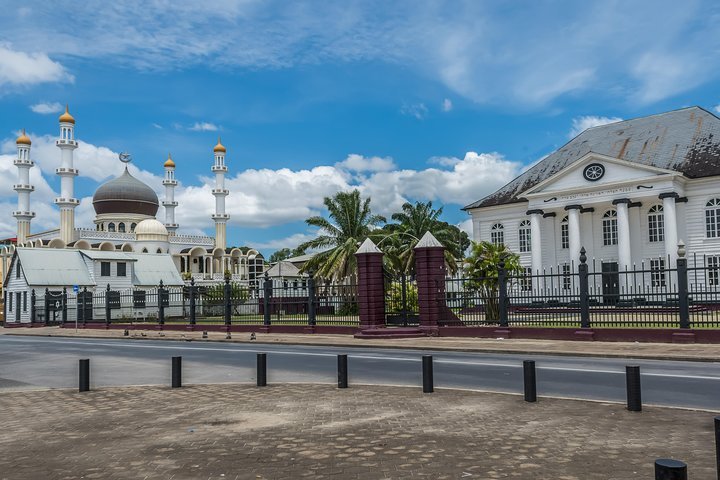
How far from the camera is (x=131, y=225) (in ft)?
288

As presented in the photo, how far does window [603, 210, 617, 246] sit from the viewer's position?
43.1m

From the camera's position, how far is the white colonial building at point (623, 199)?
38.8 meters

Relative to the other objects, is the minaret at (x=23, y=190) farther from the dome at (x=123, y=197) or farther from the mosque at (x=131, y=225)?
the dome at (x=123, y=197)

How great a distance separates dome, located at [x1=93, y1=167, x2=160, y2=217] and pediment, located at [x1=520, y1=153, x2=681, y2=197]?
60840 mm

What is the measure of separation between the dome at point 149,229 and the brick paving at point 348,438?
72404 mm

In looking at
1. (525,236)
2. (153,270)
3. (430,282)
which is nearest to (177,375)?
(430,282)

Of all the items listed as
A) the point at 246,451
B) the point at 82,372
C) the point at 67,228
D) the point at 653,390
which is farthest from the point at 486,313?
the point at 67,228

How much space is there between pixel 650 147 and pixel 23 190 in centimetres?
7289

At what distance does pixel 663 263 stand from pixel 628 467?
36.9 meters

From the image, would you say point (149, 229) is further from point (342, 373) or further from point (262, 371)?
point (342, 373)

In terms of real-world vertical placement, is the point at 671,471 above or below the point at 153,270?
below

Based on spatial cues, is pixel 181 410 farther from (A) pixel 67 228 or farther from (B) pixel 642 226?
(A) pixel 67 228

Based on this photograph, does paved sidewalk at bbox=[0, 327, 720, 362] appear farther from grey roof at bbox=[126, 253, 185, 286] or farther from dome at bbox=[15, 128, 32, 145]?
dome at bbox=[15, 128, 32, 145]

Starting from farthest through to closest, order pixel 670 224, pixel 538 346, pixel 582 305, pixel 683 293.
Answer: pixel 670 224
pixel 582 305
pixel 538 346
pixel 683 293
